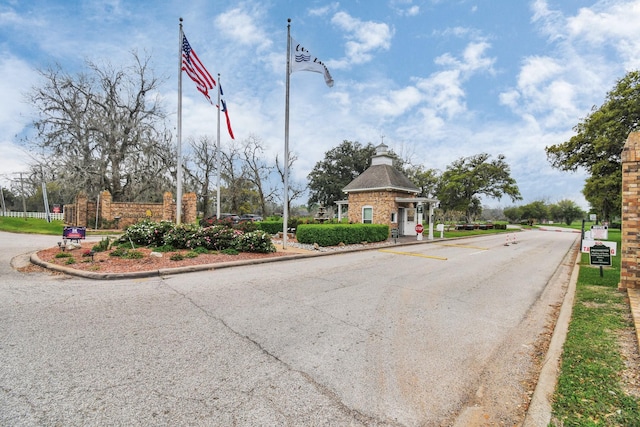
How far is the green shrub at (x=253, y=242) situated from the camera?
1158 centimetres

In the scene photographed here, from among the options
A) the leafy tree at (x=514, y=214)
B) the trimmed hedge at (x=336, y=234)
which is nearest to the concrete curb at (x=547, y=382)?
the trimmed hedge at (x=336, y=234)

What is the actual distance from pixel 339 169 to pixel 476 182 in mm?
17028

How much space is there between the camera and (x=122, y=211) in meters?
23.2

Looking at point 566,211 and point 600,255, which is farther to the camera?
point 566,211

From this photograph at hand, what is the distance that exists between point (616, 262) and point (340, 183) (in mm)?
30946

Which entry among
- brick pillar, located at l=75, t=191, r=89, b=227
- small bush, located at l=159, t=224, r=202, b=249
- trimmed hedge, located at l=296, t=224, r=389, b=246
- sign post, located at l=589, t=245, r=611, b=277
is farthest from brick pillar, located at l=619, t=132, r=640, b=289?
brick pillar, located at l=75, t=191, r=89, b=227

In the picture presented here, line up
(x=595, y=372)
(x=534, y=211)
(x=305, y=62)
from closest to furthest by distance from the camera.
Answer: (x=595, y=372) → (x=305, y=62) → (x=534, y=211)

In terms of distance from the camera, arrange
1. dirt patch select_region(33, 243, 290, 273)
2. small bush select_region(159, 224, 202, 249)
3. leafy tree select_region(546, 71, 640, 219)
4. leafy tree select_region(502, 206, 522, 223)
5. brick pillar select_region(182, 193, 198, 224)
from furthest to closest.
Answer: leafy tree select_region(502, 206, 522, 223), brick pillar select_region(182, 193, 198, 224), leafy tree select_region(546, 71, 640, 219), small bush select_region(159, 224, 202, 249), dirt patch select_region(33, 243, 290, 273)

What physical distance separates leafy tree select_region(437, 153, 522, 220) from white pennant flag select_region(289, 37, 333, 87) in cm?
2986

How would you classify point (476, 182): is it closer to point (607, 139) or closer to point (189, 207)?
point (607, 139)

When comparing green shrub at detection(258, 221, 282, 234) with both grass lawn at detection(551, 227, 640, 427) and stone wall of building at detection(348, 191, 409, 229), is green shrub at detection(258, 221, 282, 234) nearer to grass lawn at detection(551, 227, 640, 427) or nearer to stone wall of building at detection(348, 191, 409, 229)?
stone wall of building at detection(348, 191, 409, 229)

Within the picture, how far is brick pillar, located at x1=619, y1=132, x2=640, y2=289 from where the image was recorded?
6598 millimetres

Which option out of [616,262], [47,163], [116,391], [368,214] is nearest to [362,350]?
[116,391]

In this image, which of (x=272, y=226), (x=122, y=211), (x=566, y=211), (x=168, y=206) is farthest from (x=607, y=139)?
(x=566, y=211)
